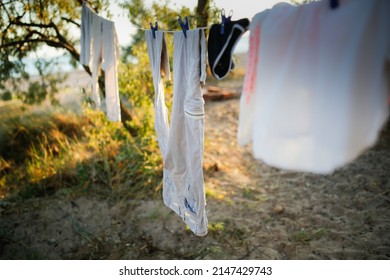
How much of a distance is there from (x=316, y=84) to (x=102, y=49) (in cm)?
200

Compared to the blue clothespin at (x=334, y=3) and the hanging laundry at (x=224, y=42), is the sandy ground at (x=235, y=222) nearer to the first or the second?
the hanging laundry at (x=224, y=42)

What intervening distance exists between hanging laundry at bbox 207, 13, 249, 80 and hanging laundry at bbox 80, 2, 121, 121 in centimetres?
119

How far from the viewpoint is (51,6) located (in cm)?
335

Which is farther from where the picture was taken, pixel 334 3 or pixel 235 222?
pixel 235 222

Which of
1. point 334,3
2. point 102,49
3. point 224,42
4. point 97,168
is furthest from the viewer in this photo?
point 97,168

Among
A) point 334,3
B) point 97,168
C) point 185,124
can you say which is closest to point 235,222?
point 185,124

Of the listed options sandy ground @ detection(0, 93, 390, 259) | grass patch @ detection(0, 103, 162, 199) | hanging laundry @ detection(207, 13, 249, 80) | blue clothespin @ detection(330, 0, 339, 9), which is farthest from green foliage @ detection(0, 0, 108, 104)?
blue clothespin @ detection(330, 0, 339, 9)

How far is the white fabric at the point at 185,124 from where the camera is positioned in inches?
71.2

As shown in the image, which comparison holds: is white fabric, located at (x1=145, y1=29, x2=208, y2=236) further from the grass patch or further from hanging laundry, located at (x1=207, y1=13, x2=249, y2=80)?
the grass patch

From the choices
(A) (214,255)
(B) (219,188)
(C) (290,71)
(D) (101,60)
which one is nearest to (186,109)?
(C) (290,71)

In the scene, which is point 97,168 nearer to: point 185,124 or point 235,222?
point 235,222

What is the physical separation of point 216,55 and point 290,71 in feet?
1.49

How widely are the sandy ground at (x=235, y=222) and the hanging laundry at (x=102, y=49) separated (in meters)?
1.32

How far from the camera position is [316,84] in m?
1.22
